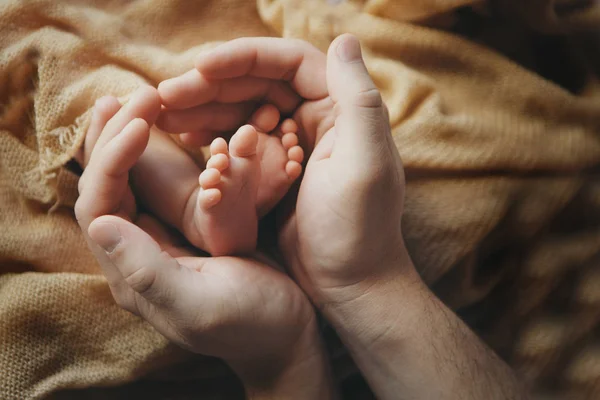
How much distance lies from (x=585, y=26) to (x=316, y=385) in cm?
43

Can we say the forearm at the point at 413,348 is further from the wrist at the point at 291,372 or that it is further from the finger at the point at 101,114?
the finger at the point at 101,114

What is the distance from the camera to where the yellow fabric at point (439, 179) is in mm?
554

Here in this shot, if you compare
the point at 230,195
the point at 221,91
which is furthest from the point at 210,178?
the point at 221,91

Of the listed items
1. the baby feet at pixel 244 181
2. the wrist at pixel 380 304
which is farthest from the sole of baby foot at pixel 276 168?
the wrist at pixel 380 304

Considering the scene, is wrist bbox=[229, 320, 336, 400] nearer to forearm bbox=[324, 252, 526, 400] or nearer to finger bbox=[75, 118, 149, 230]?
forearm bbox=[324, 252, 526, 400]

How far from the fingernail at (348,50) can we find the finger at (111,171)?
0.57 ft

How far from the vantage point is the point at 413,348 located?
510 millimetres

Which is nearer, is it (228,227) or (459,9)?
(228,227)

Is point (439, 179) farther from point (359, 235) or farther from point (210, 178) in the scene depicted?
point (210, 178)

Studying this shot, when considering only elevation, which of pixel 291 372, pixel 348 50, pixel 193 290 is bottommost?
pixel 291 372

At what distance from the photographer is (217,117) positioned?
0.55 meters

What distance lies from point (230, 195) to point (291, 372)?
0.18 metres

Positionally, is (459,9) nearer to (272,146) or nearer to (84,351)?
(272,146)

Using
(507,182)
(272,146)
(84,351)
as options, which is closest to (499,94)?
(507,182)
